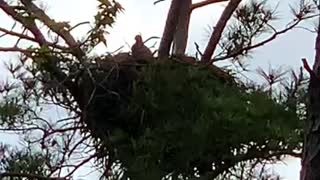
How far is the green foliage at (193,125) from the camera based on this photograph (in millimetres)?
1495

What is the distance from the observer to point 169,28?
1.83 metres

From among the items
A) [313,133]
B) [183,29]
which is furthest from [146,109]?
[313,133]

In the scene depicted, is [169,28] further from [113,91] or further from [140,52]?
[113,91]

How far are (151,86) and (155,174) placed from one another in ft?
0.61

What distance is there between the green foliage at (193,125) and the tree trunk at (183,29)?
0.27 meters

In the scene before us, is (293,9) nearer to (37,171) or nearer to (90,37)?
(90,37)

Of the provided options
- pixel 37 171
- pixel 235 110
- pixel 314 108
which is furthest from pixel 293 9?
pixel 314 108

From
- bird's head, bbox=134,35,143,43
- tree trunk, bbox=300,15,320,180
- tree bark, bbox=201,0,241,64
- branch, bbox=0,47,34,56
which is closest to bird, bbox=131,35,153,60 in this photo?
bird's head, bbox=134,35,143,43

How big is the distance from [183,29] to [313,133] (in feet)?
4.14

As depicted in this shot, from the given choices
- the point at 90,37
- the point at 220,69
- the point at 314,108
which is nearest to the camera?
the point at 314,108

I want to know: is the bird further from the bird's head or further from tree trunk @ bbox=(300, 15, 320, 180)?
tree trunk @ bbox=(300, 15, 320, 180)

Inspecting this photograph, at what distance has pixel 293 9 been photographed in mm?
1691

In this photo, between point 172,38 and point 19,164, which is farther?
point 172,38

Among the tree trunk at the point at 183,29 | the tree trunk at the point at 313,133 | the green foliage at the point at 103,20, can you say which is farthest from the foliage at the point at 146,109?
the tree trunk at the point at 313,133
